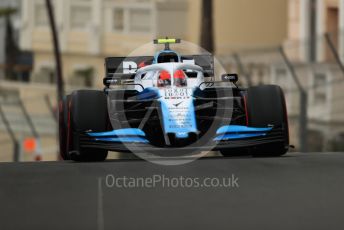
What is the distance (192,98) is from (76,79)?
38.3m

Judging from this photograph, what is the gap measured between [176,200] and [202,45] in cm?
2355

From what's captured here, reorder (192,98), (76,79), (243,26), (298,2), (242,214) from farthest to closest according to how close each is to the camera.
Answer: (76,79) < (243,26) < (298,2) < (192,98) < (242,214)

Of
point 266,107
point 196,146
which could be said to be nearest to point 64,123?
point 196,146

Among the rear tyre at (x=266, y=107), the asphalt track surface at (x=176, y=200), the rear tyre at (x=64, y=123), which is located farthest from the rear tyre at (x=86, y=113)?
the asphalt track surface at (x=176, y=200)

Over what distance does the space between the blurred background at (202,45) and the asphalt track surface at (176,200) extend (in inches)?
521

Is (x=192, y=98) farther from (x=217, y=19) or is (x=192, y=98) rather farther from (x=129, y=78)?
(x=217, y=19)

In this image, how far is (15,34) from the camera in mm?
73000

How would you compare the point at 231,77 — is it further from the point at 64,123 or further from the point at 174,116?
the point at 64,123

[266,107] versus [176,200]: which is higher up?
[266,107]

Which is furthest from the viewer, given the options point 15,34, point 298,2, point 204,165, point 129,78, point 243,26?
point 15,34

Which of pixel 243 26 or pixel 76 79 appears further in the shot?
pixel 76 79

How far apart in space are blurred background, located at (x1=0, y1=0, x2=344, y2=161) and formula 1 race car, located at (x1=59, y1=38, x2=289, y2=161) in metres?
10.5

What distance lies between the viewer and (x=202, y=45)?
33281 mm

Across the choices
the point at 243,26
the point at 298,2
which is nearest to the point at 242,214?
the point at 298,2
